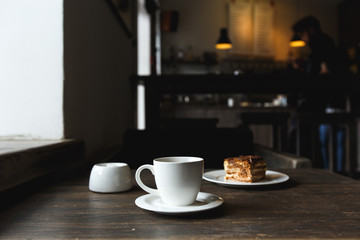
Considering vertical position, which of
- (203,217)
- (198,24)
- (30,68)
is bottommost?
(203,217)

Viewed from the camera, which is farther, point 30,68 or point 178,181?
point 30,68

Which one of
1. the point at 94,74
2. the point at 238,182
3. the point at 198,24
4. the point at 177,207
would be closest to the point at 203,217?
the point at 177,207

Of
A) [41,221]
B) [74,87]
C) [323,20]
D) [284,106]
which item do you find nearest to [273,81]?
[74,87]

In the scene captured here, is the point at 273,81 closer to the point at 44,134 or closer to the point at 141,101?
the point at 44,134

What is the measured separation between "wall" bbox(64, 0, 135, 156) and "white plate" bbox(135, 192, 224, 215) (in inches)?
27.5

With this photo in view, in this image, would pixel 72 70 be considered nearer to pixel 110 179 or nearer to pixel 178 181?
pixel 110 179

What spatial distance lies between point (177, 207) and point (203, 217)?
0.05 meters

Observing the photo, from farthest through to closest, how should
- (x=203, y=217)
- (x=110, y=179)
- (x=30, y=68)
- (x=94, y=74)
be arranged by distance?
(x=94, y=74)
(x=30, y=68)
(x=110, y=179)
(x=203, y=217)

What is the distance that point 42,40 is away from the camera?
1.15 m

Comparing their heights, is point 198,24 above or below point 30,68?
above

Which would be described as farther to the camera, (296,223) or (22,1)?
(22,1)

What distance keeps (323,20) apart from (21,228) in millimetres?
7516

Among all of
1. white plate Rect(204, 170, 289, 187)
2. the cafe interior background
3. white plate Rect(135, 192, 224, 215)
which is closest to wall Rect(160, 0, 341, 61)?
the cafe interior background

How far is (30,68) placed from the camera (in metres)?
1.15
